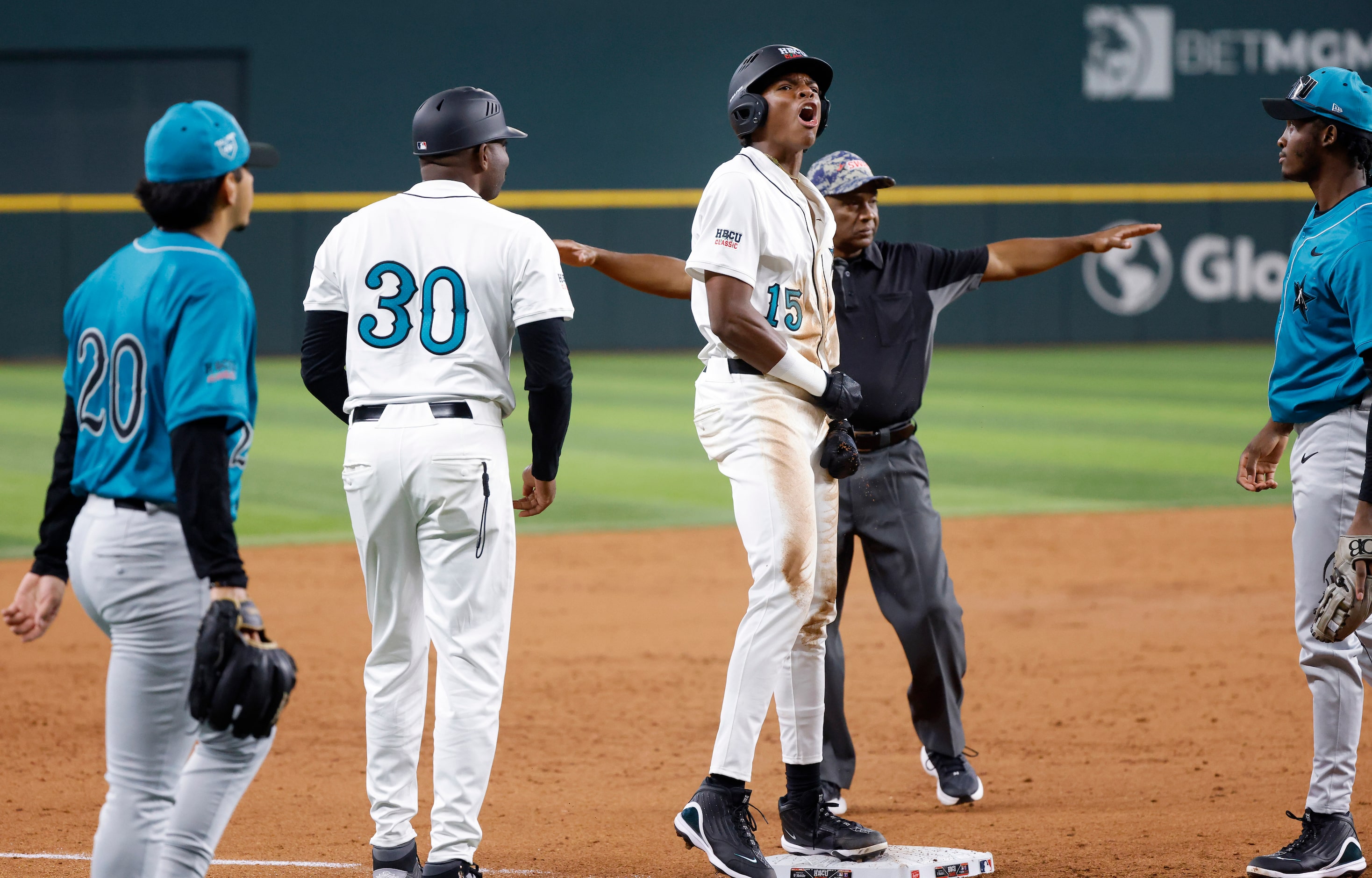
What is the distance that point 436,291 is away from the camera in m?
3.76

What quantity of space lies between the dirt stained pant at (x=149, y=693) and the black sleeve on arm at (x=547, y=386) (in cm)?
105

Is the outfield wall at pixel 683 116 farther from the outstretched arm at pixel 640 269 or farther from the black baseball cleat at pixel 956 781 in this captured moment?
the black baseball cleat at pixel 956 781

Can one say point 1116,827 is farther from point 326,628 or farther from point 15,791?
point 326,628

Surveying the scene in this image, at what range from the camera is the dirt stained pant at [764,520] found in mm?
3943

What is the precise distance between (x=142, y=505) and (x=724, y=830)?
1.74 meters

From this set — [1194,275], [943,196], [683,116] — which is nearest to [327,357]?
[943,196]

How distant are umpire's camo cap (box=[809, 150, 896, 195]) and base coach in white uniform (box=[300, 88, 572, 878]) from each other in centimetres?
132

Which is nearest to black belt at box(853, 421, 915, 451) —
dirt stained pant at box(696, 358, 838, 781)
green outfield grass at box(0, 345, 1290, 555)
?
dirt stained pant at box(696, 358, 838, 781)

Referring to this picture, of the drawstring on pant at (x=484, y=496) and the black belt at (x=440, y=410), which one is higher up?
the black belt at (x=440, y=410)

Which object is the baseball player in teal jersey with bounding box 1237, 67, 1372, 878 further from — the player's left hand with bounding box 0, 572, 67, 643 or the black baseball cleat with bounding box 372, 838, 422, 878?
the player's left hand with bounding box 0, 572, 67, 643

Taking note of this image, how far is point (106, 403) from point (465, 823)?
137 centimetres

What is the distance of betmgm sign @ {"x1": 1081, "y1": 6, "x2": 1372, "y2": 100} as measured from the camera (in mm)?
25250

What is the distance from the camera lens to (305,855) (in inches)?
173

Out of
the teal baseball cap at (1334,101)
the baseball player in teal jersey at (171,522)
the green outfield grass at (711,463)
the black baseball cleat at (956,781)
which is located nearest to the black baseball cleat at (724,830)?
the black baseball cleat at (956,781)
